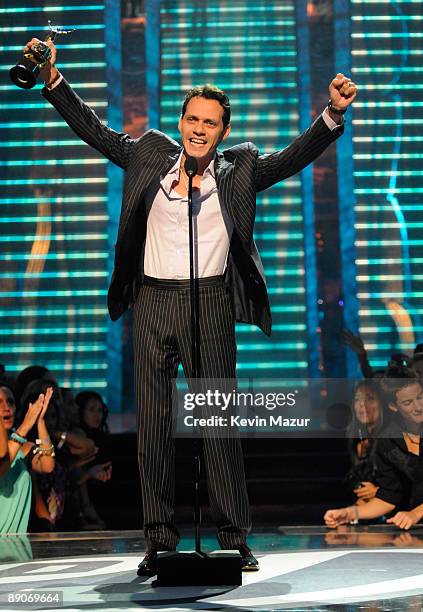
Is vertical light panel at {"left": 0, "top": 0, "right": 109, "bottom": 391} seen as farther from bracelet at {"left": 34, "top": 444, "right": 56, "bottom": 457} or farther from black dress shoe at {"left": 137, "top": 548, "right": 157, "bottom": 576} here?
black dress shoe at {"left": 137, "top": 548, "right": 157, "bottom": 576}

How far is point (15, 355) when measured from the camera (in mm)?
7480

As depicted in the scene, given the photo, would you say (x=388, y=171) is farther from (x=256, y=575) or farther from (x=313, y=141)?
(x=256, y=575)

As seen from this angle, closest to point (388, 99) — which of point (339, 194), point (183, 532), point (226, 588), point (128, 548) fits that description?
point (339, 194)

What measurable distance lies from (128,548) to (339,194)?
465 centimetres

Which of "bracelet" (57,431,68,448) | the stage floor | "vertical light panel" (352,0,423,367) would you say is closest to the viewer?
the stage floor

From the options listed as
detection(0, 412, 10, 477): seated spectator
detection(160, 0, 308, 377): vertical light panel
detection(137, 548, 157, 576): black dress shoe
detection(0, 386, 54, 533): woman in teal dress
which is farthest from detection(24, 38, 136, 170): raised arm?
detection(160, 0, 308, 377): vertical light panel

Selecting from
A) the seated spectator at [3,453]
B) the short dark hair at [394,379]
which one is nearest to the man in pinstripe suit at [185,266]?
the seated spectator at [3,453]

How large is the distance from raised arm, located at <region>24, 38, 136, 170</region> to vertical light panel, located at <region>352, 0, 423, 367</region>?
427cm

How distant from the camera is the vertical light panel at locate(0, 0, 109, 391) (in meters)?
6.56

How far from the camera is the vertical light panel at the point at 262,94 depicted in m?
7.29

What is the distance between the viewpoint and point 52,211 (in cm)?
674

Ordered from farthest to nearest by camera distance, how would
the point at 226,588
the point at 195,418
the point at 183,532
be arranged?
the point at 183,532 < the point at 195,418 < the point at 226,588

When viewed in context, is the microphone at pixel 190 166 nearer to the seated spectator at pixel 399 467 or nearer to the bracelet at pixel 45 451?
the seated spectator at pixel 399 467

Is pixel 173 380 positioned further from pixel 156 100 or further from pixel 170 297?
pixel 156 100
